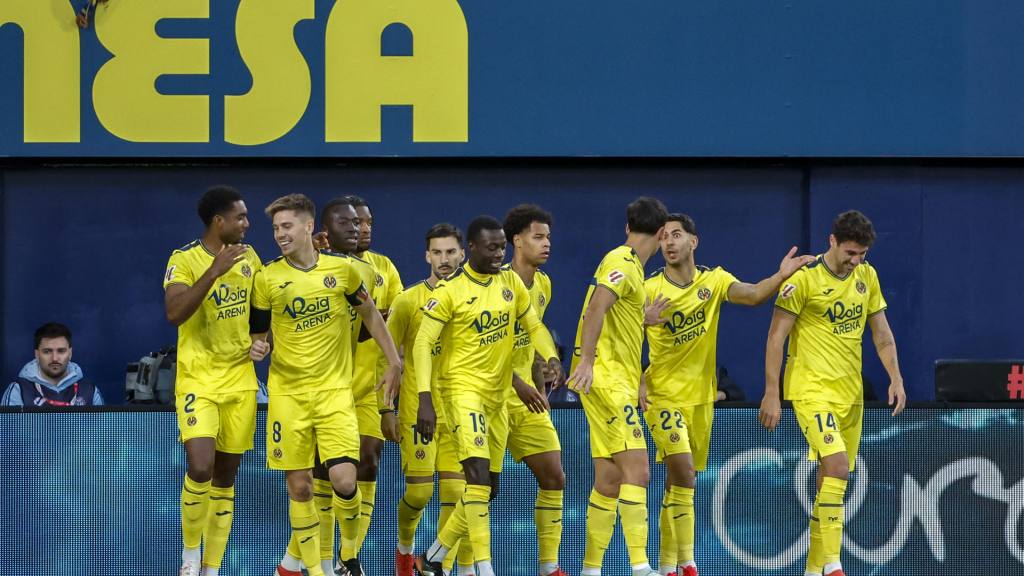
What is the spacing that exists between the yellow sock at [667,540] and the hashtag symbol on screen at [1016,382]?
2.47m

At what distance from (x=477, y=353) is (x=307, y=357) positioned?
0.99 metres

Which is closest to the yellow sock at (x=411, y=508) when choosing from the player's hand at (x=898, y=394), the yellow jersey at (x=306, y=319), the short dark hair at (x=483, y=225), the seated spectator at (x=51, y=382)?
the yellow jersey at (x=306, y=319)

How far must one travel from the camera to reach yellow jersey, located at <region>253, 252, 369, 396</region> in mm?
8867

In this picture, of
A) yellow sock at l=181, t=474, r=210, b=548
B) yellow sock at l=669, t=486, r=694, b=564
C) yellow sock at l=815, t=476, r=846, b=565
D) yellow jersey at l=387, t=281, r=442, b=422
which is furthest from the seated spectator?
yellow sock at l=815, t=476, r=846, b=565

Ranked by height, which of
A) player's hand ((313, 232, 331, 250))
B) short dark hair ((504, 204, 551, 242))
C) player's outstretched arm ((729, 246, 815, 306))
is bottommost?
player's outstretched arm ((729, 246, 815, 306))

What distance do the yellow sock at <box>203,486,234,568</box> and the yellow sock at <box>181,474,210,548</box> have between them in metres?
0.11

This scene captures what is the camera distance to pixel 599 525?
30.2ft

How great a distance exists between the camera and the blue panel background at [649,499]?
9883 millimetres

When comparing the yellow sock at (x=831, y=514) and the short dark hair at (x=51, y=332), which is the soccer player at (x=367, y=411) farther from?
the short dark hair at (x=51, y=332)

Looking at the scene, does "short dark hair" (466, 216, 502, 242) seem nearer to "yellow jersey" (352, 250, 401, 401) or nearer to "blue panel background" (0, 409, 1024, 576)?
"yellow jersey" (352, 250, 401, 401)

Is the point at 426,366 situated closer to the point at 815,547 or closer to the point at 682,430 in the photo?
the point at 682,430

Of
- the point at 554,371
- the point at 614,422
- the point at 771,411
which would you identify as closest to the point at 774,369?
the point at 771,411

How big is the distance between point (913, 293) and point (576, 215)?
2.97 metres

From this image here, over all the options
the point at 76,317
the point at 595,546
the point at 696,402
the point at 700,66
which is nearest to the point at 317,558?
the point at 595,546
